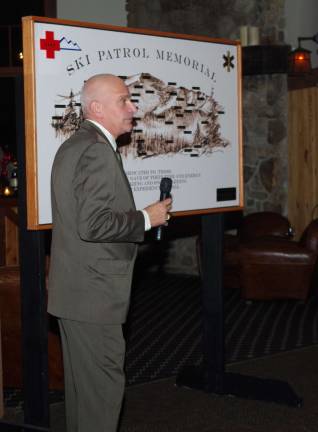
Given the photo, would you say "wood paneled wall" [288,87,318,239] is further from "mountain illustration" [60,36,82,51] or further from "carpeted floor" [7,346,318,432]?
"mountain illustration" [60,36,82,51]

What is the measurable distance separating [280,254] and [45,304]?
3.94 meters

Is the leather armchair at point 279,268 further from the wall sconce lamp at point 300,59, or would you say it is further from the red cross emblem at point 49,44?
the red cross emblem at point 49,44

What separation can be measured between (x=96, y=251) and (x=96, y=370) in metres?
0.44

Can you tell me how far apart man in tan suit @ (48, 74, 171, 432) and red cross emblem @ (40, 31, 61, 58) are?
0.32 metres

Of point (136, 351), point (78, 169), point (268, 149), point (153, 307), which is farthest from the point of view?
point (268, 149)

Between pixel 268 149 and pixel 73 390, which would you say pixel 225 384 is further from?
pixel 268 149

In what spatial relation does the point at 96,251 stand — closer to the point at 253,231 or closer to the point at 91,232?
the point at 91,232

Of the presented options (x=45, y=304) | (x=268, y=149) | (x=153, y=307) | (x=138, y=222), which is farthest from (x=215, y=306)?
(x=268, y=149)

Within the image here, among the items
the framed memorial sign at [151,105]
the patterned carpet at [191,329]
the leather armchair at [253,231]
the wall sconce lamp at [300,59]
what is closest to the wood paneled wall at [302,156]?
the wall sconce lamp at [300,59]

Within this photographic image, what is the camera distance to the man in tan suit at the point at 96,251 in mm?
2686

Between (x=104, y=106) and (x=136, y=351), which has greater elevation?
(x=104, y=106)

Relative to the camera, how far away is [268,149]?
8.40 m

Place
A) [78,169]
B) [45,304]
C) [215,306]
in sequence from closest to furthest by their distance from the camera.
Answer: [78,169]
[45,304]
[215,306]

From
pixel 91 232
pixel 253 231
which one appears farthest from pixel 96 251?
pixel 253 231
